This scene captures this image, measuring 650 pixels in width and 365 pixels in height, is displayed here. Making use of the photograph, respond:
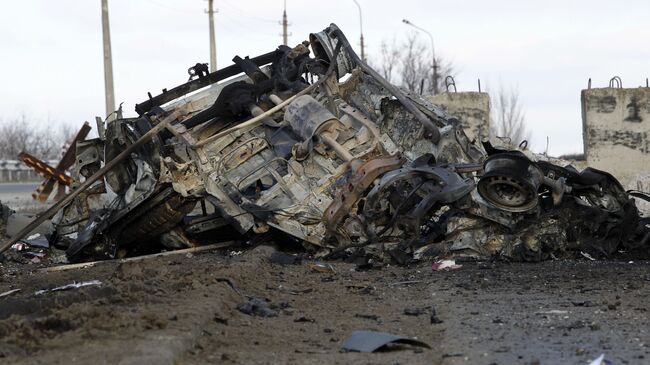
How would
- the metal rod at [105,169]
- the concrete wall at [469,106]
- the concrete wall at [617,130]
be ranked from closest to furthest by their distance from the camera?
the metal rod at [105,169] < the concrete wall at [617,130] < the concrete wall at [469,106]

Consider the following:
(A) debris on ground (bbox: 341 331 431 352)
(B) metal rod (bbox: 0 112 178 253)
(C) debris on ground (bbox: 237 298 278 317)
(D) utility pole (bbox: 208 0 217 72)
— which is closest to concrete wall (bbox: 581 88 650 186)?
(B) metal rod (bbox: 0 112 178 253)

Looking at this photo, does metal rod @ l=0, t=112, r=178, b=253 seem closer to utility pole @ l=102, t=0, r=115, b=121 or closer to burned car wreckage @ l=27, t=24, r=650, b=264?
burned car wreckage @ l=27, t=24, r=650, b=264

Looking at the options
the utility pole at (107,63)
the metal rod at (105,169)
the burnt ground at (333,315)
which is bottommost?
the burnt ground at (333,315)

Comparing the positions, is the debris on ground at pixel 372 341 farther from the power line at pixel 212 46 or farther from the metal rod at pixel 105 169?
the power line at pixel 212 46

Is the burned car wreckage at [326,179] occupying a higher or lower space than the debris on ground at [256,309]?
higher

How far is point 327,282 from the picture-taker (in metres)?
9.32

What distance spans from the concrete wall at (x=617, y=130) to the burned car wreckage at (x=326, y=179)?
348 inches

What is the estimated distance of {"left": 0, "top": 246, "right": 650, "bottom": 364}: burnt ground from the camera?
5422mm

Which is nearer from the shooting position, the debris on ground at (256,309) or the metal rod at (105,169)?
the debris on ground at (256,309)

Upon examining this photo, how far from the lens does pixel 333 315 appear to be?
728cm

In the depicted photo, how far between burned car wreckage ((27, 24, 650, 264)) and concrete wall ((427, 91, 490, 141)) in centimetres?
919

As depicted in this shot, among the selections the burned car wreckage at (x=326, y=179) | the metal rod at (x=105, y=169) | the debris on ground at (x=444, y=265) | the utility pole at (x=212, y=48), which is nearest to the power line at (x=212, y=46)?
the utility pole at (x=212, y=48)

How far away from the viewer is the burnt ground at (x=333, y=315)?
542cm

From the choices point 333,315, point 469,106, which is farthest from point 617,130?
point 333,315
